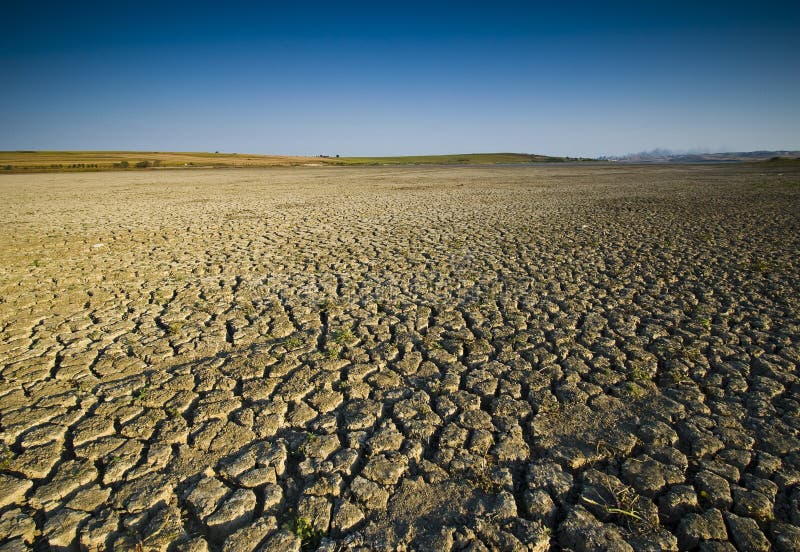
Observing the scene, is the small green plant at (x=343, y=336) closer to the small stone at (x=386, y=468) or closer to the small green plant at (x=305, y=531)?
the small stone at (x=386, y=468)

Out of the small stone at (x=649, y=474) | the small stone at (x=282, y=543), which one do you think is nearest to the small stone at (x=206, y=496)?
the small stone at (x=282, y=543)

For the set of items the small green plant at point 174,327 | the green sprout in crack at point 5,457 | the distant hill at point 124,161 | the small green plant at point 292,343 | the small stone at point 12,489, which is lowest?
the small stone at point 12,489

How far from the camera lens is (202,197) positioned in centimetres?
1656

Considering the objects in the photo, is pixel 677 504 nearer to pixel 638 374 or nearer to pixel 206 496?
pixel 638 374

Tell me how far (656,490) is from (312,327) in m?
3.24

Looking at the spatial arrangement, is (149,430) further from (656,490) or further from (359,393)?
(656,490)

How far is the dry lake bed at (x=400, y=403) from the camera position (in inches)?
80.1

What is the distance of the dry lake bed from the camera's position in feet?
6.68

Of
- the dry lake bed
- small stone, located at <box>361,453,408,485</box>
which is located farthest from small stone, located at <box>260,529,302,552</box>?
small stone, located at <box>361,453,408,485</box>

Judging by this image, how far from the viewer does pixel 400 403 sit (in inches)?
117

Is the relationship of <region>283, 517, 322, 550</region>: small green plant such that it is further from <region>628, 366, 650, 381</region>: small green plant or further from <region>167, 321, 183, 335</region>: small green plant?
<region>167, 321, 183, 335</region>: small green plant

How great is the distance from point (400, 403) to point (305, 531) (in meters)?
1.15

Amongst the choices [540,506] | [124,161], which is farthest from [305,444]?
[124,161]

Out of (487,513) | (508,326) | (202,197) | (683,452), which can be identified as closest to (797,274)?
(508,326)
